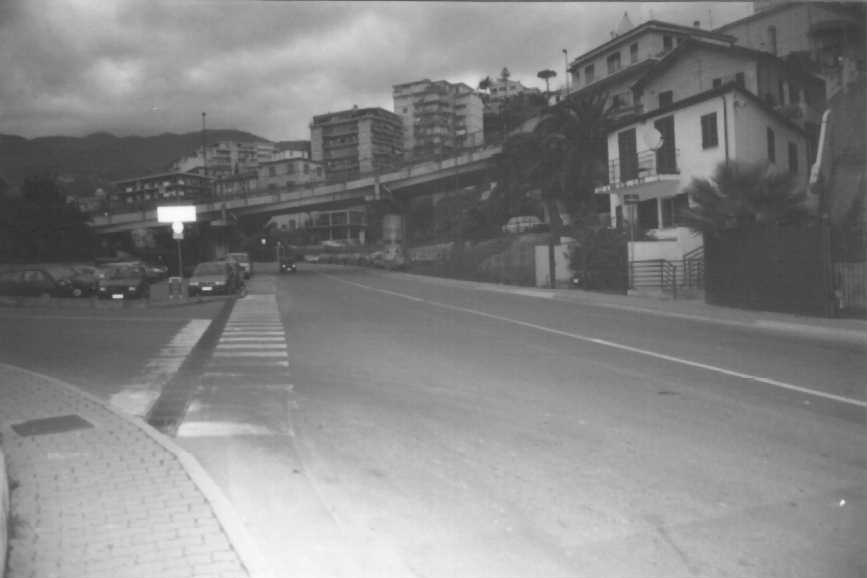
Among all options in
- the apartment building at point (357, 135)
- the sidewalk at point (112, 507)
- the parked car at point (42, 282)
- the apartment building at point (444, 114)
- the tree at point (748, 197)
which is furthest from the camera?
the apartment building at point (357, 135)

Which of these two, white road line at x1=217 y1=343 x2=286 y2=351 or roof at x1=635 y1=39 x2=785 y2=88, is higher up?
roof at x1=635 y1=39 x2=785 y2=88

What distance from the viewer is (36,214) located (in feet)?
99.3

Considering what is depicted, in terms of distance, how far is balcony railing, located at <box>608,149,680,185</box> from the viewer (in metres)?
34.1

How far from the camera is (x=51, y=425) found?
8312 millimetres

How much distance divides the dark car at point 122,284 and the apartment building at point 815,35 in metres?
24.7

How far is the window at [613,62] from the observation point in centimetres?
5894

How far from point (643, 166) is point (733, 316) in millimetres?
17810

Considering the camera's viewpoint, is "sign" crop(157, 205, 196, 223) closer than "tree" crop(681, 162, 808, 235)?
No

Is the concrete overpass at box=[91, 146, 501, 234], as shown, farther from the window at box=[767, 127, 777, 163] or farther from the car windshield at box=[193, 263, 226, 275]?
the car windshield at box=[193, 263, 226, 275]

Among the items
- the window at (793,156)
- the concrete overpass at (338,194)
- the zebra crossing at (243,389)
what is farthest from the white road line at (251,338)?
the concrete overpass at (338,194)

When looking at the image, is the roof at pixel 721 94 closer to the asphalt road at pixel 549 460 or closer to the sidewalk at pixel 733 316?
the sidewalk at pixel 733 316

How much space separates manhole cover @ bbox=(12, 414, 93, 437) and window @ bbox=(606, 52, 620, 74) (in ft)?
184

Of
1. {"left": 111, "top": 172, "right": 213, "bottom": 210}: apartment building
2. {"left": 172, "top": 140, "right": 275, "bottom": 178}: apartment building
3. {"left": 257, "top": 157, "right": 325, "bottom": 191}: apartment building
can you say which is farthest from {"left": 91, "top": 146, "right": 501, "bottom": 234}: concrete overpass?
{"left": 172, "top": 140, "right": 275, "bottom": 178}: apartment building

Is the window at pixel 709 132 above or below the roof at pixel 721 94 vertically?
below
